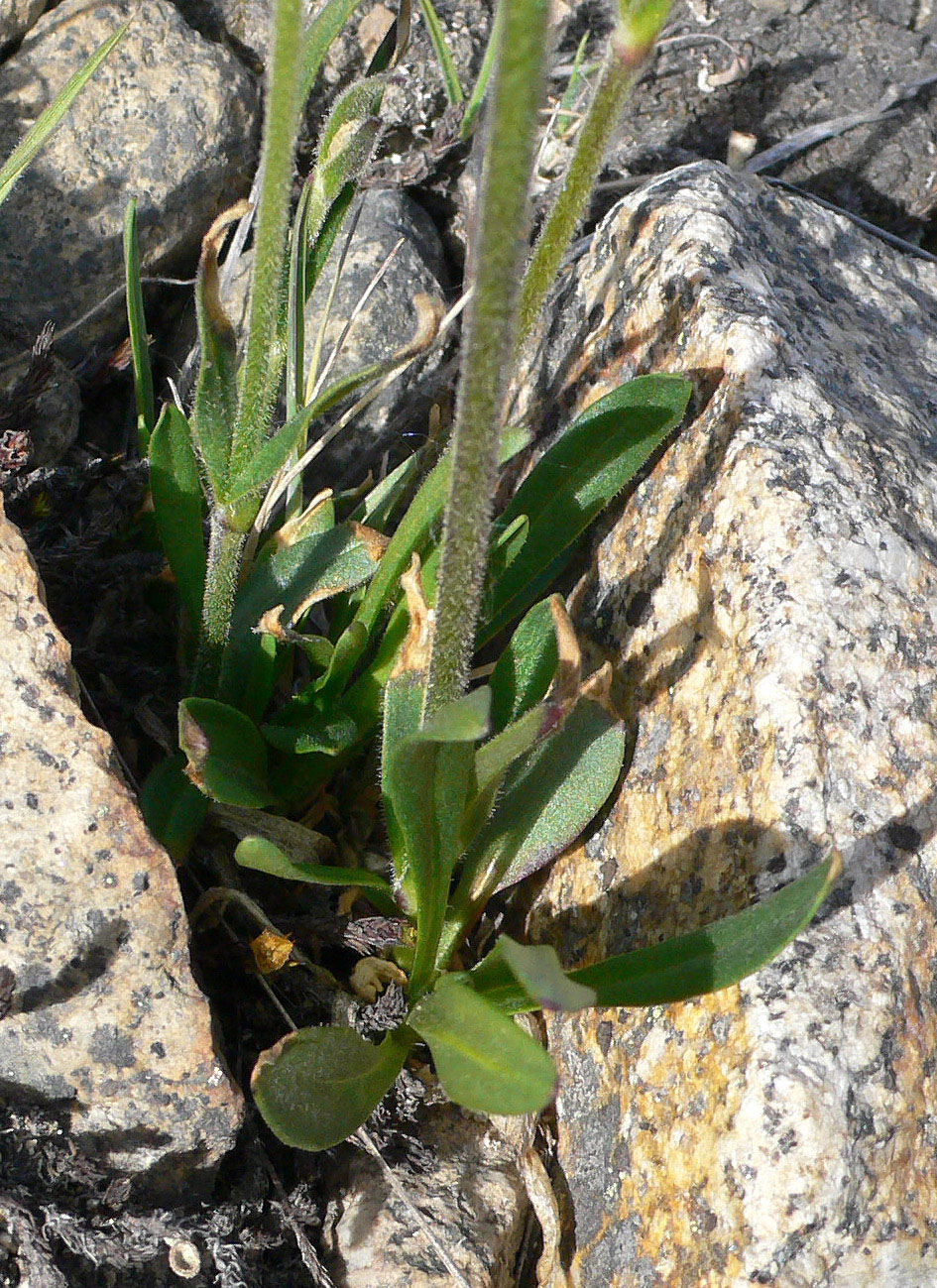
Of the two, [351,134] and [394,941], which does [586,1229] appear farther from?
[351,134]

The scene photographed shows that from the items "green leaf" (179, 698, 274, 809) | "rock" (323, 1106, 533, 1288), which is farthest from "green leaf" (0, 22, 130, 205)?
"rock" (323, 1106, 533, 1288)

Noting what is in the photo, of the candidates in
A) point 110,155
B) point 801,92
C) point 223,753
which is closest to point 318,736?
point 223,753

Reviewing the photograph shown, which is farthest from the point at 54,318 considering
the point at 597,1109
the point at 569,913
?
the point at 597,1109

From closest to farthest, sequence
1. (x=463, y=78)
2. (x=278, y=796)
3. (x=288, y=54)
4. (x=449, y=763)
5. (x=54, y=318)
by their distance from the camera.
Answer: (x=288, y=54) < (x=449, y=763) < (x=278, y=796) < (x=54, y=318) < (x=463, y=78)

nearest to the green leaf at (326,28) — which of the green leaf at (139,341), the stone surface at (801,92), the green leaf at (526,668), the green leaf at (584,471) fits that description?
the green leaf at (139,341)

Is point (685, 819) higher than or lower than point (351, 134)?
lower
